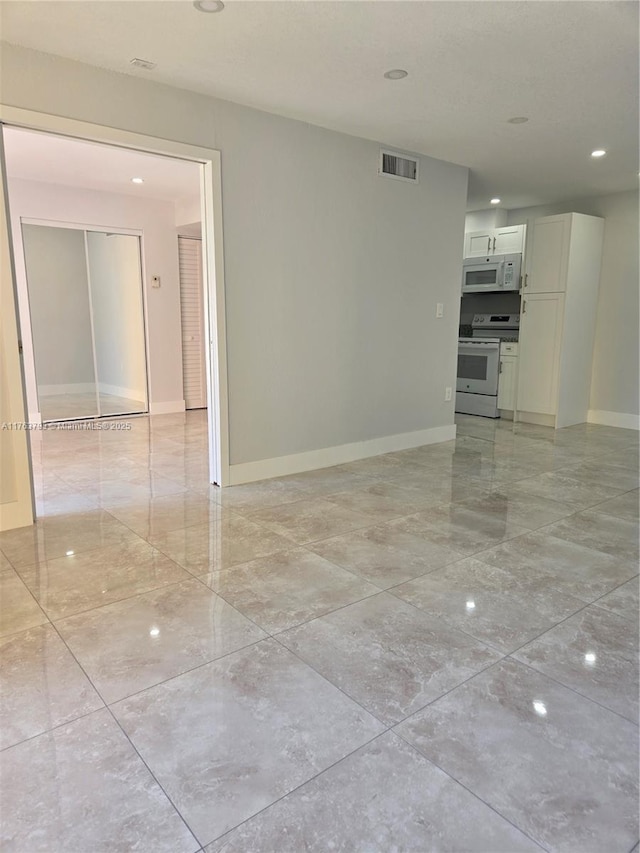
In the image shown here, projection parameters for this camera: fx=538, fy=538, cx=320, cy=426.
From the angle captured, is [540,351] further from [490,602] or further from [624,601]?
[490,602]

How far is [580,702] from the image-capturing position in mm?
1630

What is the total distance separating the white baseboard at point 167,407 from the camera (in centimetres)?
668

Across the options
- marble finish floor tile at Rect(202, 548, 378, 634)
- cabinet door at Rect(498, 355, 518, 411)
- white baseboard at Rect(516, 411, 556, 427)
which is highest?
cabinet door at Rect(498, 355, 518, 411)

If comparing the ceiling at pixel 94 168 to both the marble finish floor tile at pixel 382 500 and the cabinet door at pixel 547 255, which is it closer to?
the marble finish floor tile at pixel 382 500

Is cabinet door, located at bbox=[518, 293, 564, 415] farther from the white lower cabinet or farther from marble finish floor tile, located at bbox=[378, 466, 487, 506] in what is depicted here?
marble finish floor tile, located at bbox=[378, 466, 487, 506]

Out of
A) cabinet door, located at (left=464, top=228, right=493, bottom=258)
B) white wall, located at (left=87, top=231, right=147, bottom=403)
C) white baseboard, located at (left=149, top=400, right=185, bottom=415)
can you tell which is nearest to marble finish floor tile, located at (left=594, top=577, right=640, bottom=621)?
cabinet door, located at (left=464, top=228, right=493, bottom=258)

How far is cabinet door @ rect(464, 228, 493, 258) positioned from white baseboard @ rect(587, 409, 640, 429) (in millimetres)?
2282

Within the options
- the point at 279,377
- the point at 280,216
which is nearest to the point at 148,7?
the point at 280,216

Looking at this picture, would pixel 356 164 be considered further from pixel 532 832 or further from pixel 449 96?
pixel 532 832

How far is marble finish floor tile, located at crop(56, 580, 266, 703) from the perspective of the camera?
175 centimetres

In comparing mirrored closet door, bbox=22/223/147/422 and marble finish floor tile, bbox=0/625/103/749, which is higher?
mirrored closet door, bbox=22/223/147/422

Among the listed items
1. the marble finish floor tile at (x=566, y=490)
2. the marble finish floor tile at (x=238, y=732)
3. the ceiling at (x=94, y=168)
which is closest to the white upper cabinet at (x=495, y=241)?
the marble finish floor tile at (x=566, y=490)

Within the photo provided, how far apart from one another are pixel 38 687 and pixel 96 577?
2.48 ft

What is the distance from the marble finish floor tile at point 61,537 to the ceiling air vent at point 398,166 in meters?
3.31
